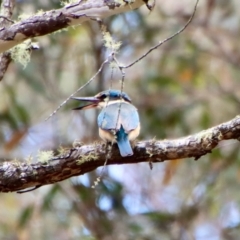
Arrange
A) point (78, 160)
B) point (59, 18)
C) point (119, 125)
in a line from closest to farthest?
point (59, 18) → point (78, 160) → point (119, 125)

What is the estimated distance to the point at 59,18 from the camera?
217cm

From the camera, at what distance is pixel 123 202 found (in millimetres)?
5121

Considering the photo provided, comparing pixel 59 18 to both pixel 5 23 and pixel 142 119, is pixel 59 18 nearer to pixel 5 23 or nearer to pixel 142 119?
pixel 5 23

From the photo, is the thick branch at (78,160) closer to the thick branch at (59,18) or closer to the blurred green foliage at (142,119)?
the thick branch at (59,18)

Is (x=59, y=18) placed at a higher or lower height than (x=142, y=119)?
lower

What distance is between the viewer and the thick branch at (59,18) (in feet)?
7.11

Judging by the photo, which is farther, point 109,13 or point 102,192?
point 102,192

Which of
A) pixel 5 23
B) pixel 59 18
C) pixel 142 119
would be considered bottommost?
pixel 59 18

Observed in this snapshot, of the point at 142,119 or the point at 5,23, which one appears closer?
the point at 5,23

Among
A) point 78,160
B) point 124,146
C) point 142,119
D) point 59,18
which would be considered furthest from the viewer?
point 142,119

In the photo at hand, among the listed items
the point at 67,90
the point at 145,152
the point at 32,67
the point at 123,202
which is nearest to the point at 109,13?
the point at 145,152

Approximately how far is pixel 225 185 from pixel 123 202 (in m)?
0.70

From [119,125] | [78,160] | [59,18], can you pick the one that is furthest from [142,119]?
A: [59,18]

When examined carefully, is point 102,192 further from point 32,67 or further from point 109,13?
point 109,13
